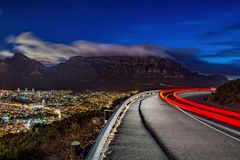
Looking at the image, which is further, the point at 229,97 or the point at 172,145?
the point at 229,97

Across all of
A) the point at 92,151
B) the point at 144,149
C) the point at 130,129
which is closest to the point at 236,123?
the point at 130,129

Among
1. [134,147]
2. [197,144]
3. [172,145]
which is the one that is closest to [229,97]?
[197,144]

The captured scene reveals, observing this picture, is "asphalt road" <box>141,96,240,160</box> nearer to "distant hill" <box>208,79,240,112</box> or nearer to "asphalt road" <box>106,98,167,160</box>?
"asphalt road" <box>106,98,167,160</box>

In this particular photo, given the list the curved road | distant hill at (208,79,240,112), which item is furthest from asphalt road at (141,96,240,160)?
distant hill at (208,79,240,112)

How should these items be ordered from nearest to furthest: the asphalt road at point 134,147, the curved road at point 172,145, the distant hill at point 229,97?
the asphalt road at point 134,147, the curved road at point 172,145, the distant hill at point 229,97

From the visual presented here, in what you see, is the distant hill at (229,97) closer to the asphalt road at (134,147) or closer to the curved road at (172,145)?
the curved road at (172,145)

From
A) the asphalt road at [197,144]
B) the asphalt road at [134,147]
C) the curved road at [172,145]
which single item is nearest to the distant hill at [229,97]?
the asphalt road at [197,144]

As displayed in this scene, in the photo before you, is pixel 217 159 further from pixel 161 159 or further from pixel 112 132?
pixel 112 132

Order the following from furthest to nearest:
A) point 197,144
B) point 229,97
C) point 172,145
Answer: point 229,97 → point 197,144 → point 172,145

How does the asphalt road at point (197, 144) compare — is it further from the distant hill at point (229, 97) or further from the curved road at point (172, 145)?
the distant hill at point (229, 97)

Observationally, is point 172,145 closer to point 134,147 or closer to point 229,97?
point 134,147

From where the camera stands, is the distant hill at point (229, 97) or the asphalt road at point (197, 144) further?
the distant hill at point (229, 97)

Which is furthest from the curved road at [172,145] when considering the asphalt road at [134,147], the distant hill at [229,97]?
the distant hill at [229,97]

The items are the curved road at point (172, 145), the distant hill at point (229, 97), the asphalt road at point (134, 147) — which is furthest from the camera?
the distant hill at point (229, 97)
